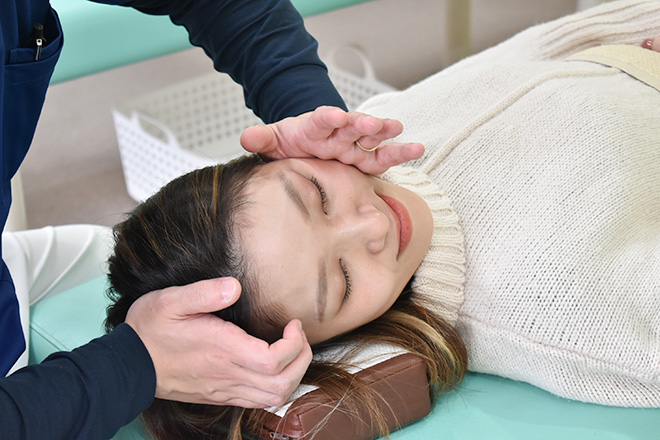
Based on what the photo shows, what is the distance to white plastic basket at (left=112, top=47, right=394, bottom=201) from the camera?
223 centimetres

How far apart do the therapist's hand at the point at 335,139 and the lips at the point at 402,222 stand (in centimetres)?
6

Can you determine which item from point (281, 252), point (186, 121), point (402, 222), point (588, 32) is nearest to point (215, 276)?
point (281, 252)

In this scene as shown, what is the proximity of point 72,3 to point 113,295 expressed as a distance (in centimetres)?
95

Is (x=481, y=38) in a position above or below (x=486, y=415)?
below

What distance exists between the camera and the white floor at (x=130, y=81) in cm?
249

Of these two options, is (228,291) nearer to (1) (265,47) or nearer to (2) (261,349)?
(2) (261,349)

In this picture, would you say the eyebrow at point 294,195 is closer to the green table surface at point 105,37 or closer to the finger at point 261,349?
the finger at point 261,349

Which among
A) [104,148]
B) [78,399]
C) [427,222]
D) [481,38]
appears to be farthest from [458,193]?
[481,38]

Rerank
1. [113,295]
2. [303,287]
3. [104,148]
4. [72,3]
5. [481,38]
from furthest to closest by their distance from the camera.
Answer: [481,38] < [104,148] < [72,3] < [113,295] < [303,287]

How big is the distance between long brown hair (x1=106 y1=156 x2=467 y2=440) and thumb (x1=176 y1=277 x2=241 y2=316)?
90 mm

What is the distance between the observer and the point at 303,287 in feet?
3.17

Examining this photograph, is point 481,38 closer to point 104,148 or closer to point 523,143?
point 104,148

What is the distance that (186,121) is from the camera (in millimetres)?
2447

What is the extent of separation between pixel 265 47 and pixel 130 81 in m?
2.22
